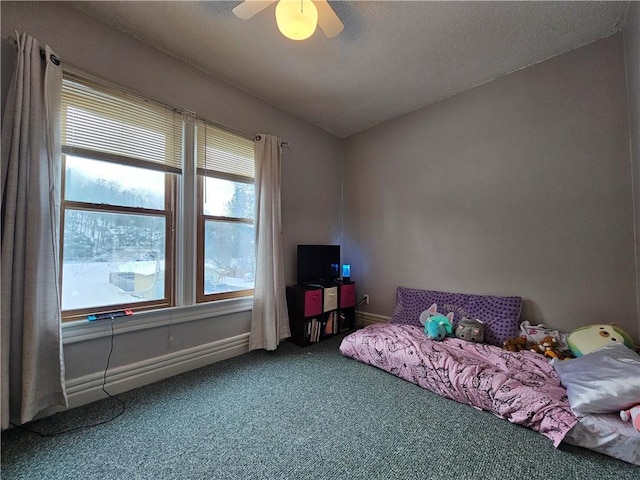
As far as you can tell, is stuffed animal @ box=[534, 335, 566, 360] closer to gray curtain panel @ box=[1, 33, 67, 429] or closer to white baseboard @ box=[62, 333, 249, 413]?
white baseboard @ box=[62, 333, 249, 413]

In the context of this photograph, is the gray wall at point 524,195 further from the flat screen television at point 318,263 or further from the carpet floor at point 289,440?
the carpet floor at point 289,440

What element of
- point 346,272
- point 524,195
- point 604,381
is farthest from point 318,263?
point 604,381

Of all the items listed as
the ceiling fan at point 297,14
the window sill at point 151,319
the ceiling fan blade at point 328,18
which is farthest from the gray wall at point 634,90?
the window sill at point 151,319

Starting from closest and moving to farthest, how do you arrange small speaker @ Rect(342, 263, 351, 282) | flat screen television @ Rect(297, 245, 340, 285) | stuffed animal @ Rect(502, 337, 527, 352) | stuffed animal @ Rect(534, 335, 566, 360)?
stuffed animal @ Rect(534, 335, 566, 360) → stuffed animal @ Rect(502, 337, 527, 352) → flat screen television @ Rect(297, 245, 340, 285) → small speaker @ Rect(342, 263, 351, 282)

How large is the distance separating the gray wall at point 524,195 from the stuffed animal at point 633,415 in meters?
1.00

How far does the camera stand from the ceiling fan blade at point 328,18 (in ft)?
5.00

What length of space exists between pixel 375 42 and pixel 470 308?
2612 millimetres

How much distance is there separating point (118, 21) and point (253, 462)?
311 cm

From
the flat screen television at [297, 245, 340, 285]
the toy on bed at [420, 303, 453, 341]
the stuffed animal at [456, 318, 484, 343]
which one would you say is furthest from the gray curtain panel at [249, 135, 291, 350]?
the stuffed animal at [456, 318, 484, 343]

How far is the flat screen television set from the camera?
3.16 meters

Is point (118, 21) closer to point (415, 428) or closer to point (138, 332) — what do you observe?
point (138, 332)

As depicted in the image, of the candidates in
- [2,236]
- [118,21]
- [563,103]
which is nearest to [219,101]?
[118,21]

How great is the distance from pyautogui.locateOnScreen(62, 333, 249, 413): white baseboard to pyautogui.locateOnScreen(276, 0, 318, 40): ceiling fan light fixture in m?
2.57

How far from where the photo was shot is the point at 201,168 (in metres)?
2.45
